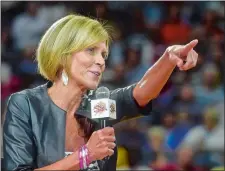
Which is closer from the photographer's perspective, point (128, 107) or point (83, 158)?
point (83, 158)

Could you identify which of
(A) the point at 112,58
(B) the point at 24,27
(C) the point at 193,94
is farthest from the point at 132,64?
(B) the point at 24,27

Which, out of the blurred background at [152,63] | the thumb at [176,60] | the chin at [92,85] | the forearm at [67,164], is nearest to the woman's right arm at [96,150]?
→ the forearm at [67,164]

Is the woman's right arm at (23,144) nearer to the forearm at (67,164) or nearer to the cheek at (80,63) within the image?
the forearm at (67,164)

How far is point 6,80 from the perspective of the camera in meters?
4.87

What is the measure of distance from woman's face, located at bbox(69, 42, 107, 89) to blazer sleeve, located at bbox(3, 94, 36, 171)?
0.18 meters

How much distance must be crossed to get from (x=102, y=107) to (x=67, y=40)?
0.82ft

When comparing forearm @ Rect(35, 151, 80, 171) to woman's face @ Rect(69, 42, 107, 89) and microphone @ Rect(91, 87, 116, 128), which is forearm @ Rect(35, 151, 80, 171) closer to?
microphone @ Rect(91, 87, 116, 128)

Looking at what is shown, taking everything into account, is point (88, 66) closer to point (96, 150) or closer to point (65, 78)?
point (65, 78)

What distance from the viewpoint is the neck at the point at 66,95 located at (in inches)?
74.6

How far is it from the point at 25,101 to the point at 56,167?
254mm

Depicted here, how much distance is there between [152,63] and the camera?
17.0ft

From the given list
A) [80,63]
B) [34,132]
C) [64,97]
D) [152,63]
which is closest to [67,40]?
[80,63]

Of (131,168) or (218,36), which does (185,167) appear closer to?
(131,168)

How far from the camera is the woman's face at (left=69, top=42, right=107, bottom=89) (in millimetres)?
1840
